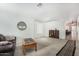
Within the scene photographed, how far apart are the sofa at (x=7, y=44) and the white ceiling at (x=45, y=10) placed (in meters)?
0.39

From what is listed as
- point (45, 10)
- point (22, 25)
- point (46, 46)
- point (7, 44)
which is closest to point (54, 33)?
point (46, 46)

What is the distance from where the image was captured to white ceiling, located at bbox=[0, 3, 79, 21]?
229cm

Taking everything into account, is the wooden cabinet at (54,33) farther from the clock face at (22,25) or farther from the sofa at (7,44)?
the sofa at (7,44)

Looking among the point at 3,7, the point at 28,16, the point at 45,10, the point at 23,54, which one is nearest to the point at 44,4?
the point at 45,10

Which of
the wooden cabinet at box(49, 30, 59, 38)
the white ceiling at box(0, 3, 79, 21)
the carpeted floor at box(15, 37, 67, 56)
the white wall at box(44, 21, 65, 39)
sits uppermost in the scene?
the white ceiling at box(0, 3, 79, 21)

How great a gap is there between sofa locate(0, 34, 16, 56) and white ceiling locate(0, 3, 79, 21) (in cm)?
39

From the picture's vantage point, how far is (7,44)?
7.43 feet

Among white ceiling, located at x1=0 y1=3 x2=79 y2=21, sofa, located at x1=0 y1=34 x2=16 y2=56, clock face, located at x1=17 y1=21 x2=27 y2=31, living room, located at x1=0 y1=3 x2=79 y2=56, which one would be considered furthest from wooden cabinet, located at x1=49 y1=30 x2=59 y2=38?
sofa, located at x1=0 y1=34 x2=16 y2=56

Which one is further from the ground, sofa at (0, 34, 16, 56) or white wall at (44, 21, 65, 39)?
white wall at (44, 21, 65, 39)

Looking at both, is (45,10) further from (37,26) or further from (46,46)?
(46,46)

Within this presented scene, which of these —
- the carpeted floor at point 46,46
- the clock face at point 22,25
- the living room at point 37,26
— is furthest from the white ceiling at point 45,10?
the carpeted floor at point 46,46

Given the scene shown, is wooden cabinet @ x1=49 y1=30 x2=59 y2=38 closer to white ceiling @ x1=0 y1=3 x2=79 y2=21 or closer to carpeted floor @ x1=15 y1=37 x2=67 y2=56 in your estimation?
carpeted floor @ x1=15 y1=37 x2=67 y2=56

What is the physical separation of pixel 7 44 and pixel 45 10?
31.5 inches

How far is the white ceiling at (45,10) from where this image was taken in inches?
90.4
